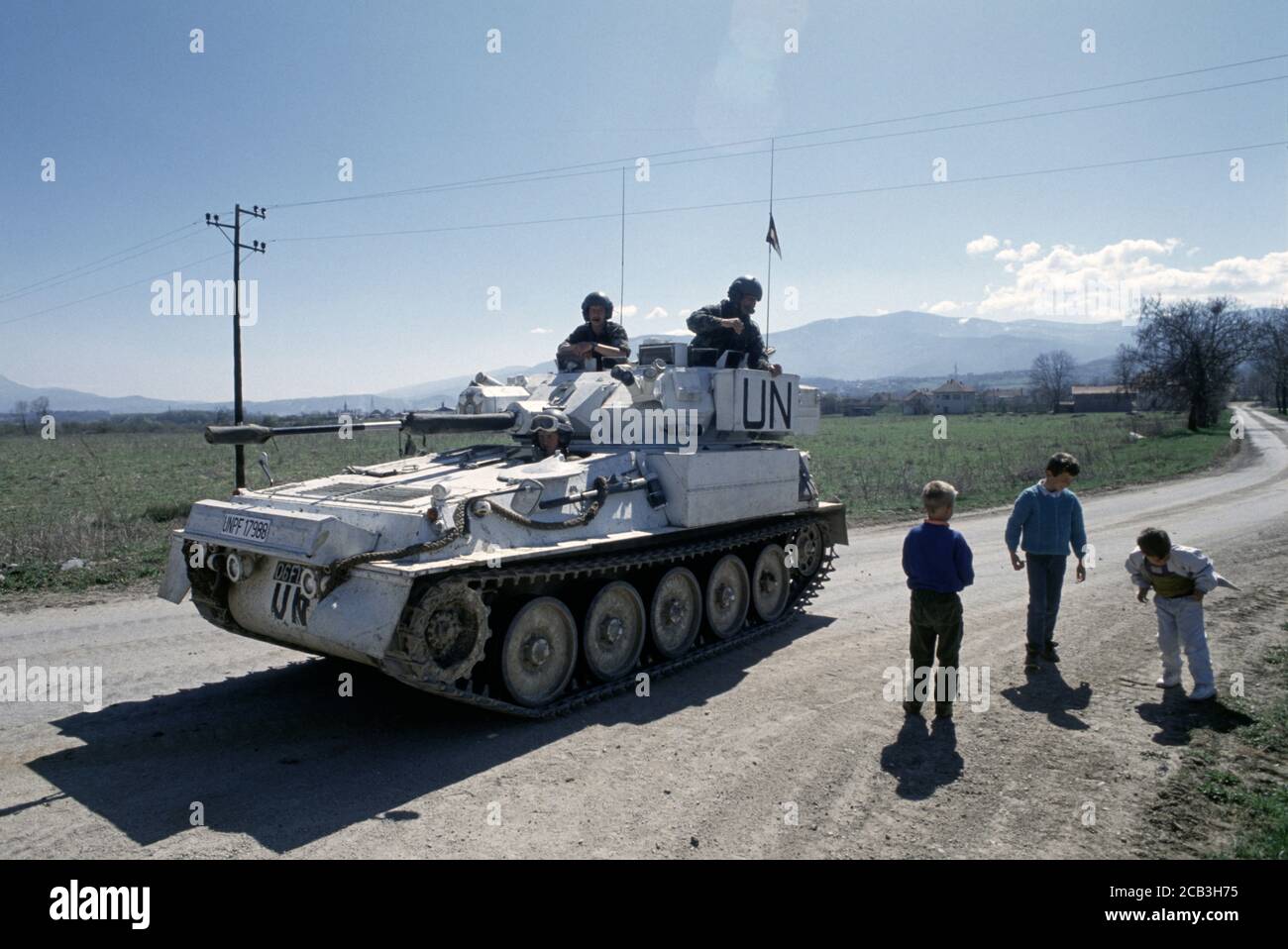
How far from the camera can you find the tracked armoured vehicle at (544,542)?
6.34m

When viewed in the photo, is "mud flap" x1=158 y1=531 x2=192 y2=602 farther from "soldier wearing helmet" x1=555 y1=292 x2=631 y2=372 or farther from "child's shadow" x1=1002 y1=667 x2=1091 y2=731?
"child's shadow" x1=1002 y1=667 x2=1091 y2=731

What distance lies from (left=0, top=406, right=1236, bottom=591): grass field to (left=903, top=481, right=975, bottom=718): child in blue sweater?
10506 millimetres

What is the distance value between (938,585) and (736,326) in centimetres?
456

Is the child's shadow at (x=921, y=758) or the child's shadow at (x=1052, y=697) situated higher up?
the child's shadow at (x=1052, y=697)

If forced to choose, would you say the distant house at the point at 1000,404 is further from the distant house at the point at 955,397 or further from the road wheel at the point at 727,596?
the road wheel at the point at 727,596

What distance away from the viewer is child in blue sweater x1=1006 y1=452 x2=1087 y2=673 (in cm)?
774

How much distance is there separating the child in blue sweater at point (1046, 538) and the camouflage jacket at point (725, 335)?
3.81m

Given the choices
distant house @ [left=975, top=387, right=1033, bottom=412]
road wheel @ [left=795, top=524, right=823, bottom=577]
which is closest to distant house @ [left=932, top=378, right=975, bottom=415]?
distant house @ [left=975, top=387, right=1033, bottom=412]

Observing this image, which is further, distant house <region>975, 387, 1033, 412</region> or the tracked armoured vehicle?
distant house <region>975, 387, 1033, 412</region>

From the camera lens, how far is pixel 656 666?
8258 mm

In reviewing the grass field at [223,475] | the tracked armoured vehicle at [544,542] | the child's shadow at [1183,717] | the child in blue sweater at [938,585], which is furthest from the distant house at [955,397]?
the child in blue sweater at [938,585]

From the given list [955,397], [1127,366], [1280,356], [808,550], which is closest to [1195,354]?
[1127,366]

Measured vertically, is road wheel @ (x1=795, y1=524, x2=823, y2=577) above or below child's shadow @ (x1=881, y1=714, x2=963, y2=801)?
above
